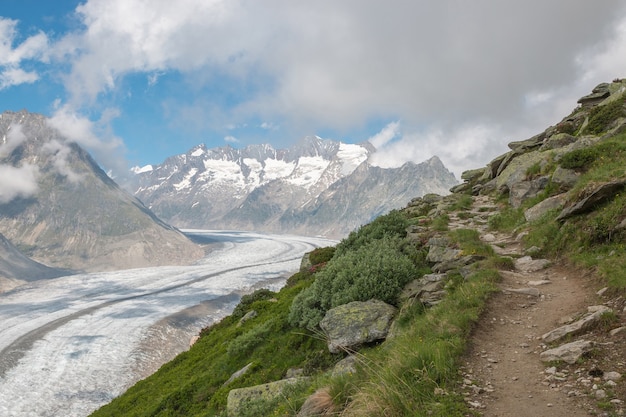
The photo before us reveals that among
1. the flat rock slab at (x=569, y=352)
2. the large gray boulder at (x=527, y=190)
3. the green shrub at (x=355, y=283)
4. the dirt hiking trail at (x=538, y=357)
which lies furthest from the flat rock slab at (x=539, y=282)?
the large gray boulder at (x=527, y=190)

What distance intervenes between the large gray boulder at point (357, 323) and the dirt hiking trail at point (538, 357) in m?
3.17

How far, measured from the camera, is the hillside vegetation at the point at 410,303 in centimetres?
726

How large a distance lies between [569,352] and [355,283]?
781cm

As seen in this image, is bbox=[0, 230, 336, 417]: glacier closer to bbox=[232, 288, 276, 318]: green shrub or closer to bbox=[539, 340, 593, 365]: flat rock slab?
bbox=[232, 288, 276, 318]: green shrub

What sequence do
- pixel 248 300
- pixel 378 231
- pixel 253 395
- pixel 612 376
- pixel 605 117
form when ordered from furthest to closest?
→ pixel 248 300
pixel 605 117
pixel 378 231
pixel 253 395
pixel 612 376

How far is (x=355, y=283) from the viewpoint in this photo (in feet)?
46.4

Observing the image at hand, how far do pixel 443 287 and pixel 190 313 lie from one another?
9876cm

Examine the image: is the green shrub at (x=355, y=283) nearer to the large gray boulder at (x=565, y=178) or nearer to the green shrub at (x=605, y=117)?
the large gray boulder at (x=565, y=178)

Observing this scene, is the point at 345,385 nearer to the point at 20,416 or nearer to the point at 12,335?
the point at 20,416

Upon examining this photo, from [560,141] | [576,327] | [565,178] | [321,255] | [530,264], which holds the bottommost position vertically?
[576,327]

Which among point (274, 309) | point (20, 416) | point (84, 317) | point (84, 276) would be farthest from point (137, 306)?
point (274, 309)

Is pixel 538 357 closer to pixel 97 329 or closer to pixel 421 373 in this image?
pixel 421 373

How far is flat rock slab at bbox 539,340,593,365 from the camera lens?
22.2 ft

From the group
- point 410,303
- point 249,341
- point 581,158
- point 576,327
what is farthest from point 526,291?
point 249,341
